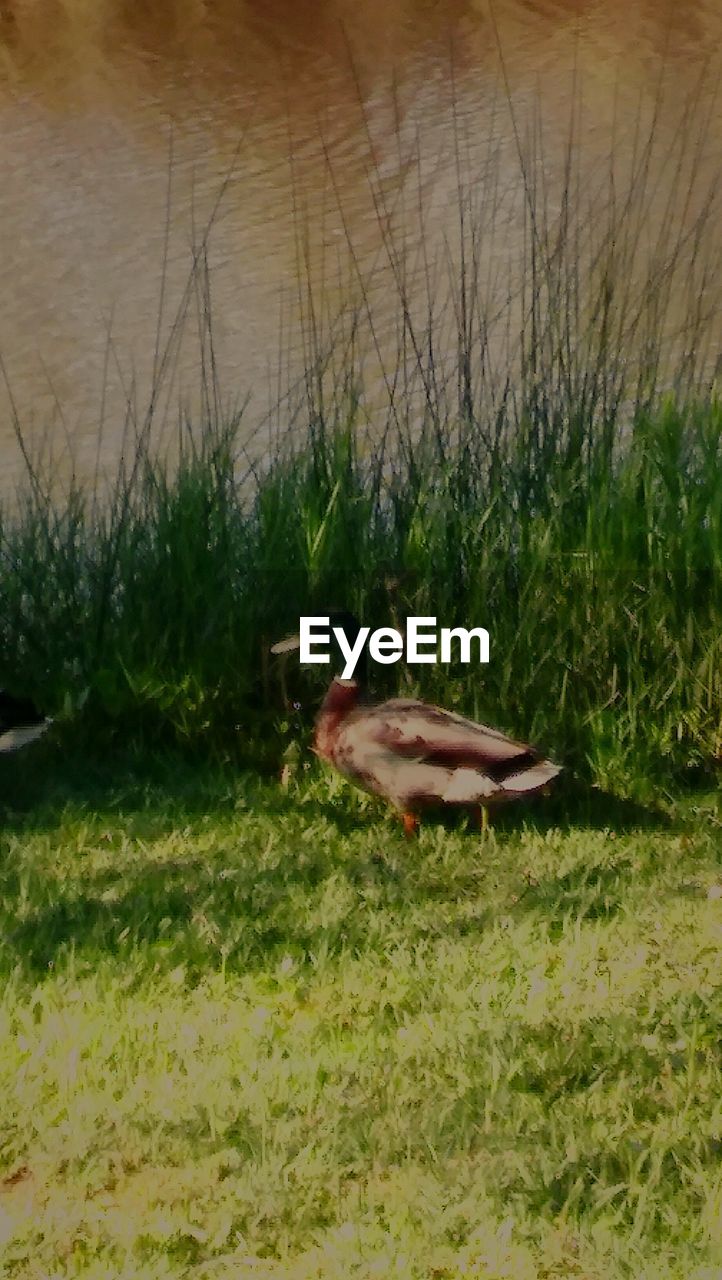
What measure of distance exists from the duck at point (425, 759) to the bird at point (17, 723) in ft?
2.49

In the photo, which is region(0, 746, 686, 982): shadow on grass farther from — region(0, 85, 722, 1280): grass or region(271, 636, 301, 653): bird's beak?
region(271, 636, 301, 653): bird's beak

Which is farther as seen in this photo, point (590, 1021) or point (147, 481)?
point (147, 481)

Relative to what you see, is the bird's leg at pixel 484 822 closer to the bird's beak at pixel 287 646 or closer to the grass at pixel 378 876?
the grass at pixel 378 876

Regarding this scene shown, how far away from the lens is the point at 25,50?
669 inches

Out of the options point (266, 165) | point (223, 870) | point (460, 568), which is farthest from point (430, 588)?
point (266, 165)

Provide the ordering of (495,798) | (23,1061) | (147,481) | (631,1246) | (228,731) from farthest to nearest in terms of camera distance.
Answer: (147,481)
(228,731)
(495,798)
(23,1061)
(631,1246)

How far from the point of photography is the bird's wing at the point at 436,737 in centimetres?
429

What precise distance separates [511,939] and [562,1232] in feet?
3.91

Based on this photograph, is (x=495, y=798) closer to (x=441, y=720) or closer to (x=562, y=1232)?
(x=441, y=720)

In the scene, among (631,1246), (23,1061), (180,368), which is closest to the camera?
(631,1246)

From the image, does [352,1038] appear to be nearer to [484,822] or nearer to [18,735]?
[484,822]

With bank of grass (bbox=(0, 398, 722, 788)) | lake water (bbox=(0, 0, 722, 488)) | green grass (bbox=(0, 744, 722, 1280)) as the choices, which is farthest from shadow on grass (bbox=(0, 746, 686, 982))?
lake water (bbox=(0, 0, 722, 488))

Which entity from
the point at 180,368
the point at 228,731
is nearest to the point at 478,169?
the point at 180,368

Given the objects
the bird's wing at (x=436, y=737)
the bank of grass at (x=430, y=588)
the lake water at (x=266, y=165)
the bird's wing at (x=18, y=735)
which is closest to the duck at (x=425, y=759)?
the bird's wing at (x=436, y=737)
